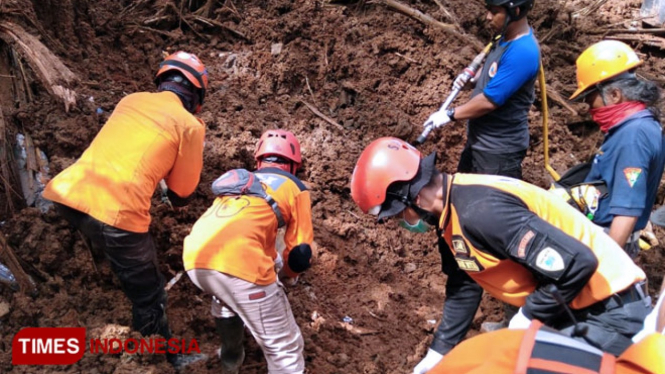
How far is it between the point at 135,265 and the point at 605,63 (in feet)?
9.93

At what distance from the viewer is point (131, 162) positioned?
3.10 metres

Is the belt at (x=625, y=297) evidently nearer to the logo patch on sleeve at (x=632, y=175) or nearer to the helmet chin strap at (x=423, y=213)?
the logo patch on sleeve at (x=632, y=175)

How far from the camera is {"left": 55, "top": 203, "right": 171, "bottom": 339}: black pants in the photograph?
3.11m

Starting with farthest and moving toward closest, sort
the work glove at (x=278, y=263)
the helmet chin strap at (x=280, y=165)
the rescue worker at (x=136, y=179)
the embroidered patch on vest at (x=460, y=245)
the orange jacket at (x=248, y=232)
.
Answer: the work glove at (x=278, y=263) → the helmet chin strap at (x=280, y=165) → the rescue worker at (x=136, y=179) → the orange jacket at (x=248, y=232) → the embroidered patch on vest at (x=460, y=245)

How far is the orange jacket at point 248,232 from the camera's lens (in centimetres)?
296

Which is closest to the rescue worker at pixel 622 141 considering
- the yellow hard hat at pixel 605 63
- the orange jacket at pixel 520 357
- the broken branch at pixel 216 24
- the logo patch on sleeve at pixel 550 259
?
the yellow hard hat at pixel 605 63

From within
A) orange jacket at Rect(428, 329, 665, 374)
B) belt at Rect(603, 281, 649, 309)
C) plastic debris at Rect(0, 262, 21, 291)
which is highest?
orange jacket at Rect(428, 329, 665, 374)

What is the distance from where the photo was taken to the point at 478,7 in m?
6.39

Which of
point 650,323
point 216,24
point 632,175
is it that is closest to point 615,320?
point 650,323

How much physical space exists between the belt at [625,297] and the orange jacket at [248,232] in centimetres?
171

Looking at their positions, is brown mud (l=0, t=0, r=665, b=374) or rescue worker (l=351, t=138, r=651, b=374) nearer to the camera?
rescue worker (l=351, t=138, r=651, b=374)

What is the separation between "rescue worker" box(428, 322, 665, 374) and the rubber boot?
7.42 feet

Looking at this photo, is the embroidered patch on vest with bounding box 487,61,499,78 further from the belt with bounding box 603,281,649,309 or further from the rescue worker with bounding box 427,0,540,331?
the belt with bounding box 603,281,649,309

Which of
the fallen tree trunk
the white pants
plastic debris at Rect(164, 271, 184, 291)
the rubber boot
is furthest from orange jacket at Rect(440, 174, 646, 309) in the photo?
the fallen tree trunk
